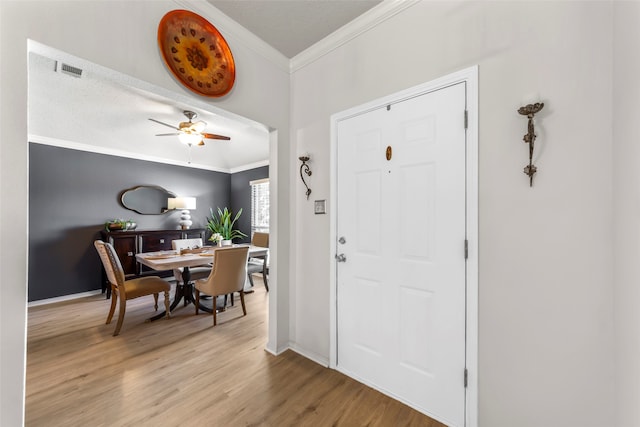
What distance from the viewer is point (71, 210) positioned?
154 inches

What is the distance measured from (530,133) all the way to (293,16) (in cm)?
185

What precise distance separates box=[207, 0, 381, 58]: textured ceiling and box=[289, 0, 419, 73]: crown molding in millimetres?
35

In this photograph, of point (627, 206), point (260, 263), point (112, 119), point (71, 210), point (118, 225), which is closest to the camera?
point (627, 206)

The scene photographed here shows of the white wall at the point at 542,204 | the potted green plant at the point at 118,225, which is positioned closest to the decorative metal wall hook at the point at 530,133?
the white wall at the point at 542,204

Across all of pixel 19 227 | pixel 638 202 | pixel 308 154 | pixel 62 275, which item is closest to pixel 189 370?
pixel 19 227

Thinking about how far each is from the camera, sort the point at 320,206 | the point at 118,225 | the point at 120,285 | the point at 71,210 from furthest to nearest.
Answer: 1. the point at 118,225
2. the point at 71,210
3. the point at 120,285
4. the point at 320,206

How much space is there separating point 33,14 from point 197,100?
0.79 metres

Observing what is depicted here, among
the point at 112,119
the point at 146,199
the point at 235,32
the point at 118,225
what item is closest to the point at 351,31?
the point at 235,32

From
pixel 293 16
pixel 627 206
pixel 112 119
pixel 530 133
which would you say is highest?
pixel 293 16

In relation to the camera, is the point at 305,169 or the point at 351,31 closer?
the point at 351,31

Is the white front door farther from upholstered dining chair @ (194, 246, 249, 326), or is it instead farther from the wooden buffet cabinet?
the wooden buffet cabinet

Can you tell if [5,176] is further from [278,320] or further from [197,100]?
[278,320]

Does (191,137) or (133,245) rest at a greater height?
(191,137)

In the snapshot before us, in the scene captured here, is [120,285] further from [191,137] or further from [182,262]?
[191,137]
